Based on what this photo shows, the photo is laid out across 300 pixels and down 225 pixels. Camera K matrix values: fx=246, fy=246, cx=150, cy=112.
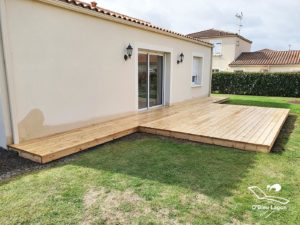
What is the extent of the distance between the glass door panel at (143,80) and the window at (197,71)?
411 cm

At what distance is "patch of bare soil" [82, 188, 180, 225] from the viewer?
8.71ft

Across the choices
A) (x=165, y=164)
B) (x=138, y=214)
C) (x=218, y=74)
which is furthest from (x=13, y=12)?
(x=218, y=74)

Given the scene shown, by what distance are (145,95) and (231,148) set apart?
14.1ft

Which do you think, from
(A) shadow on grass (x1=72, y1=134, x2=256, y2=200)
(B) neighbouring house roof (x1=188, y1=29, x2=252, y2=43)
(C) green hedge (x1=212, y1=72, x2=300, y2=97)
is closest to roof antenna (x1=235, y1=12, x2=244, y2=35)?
(B) neighbouring house roof (x1=188, y1=29, x2=252, y2=43)

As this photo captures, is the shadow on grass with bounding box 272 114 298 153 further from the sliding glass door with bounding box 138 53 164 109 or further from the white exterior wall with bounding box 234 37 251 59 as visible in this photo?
the white exterior wall with bounding box 234 37 251 59

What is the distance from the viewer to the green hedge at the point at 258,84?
612 inches

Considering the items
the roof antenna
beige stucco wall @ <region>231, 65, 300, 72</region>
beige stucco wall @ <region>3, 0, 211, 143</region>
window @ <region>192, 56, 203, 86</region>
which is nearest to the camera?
beige stucco wall @ <region>3, 0, 211, 143</region>

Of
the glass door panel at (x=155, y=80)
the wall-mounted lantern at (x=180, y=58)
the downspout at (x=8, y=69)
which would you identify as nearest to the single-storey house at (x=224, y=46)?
the wall-mounted lantern at (x=180, y=58)

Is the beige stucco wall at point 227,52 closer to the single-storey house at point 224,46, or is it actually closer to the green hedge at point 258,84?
the single-storey house at point 224,46

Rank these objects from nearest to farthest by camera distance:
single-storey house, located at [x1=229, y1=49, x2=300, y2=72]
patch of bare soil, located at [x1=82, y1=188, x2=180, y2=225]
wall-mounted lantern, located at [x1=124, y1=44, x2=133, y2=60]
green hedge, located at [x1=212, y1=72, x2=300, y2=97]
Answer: patch of bare soil, located at [x1=82, y1=188, x2=180, y2=225], wall-mounted lantern, located at [x1=124, y1=44, x2=133, y2=60], green hedge, located at [x1=212, y1=72, x2=300, y2=97], single-storey house, located at [x1=229, y1=49, x2=300, y2=72]

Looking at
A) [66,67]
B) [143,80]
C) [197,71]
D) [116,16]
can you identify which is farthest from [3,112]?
[197,71]

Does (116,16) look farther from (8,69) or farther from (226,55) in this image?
(226,55)

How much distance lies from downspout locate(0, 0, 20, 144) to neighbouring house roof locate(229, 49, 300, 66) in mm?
25079

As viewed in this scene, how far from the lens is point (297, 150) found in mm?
5023
